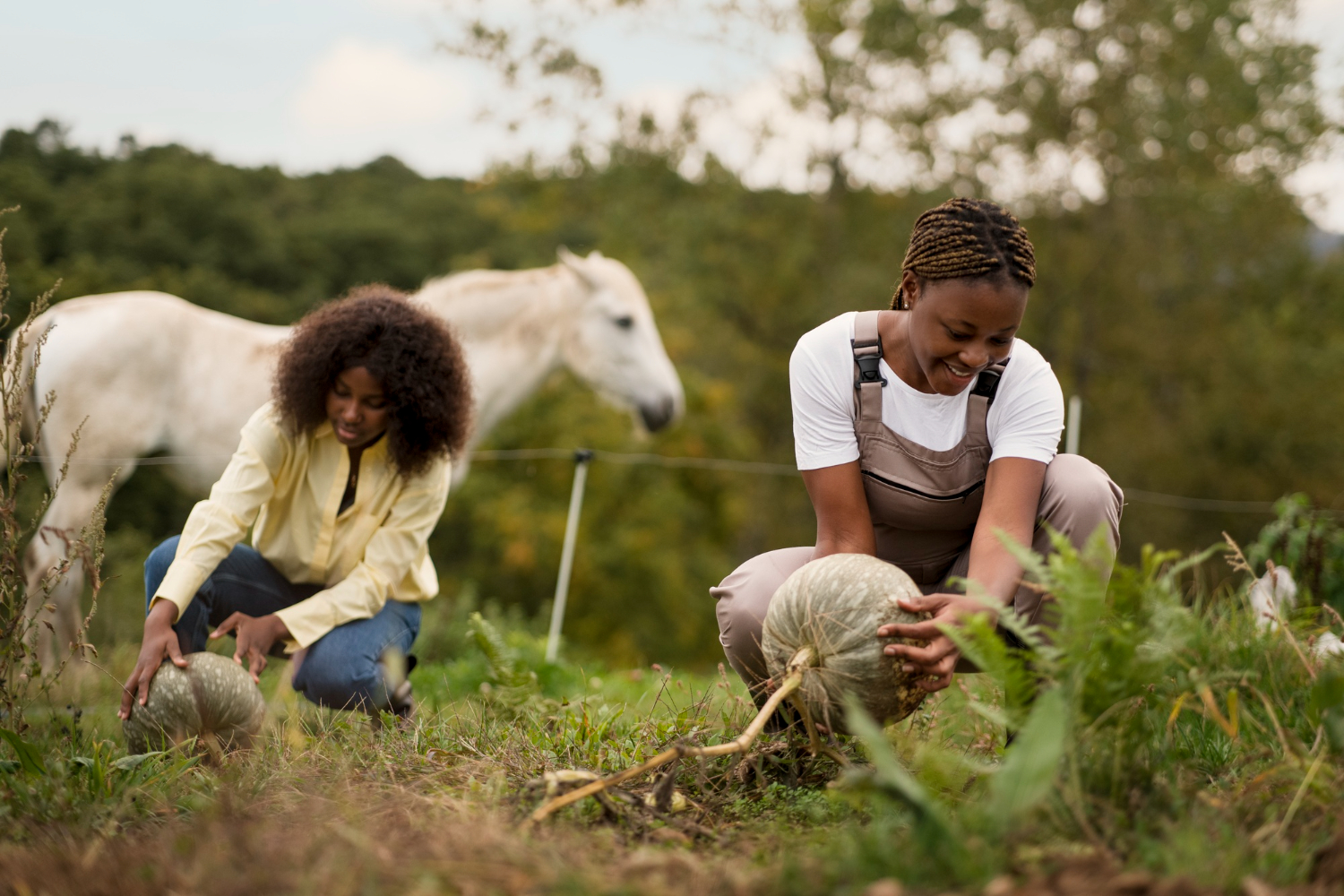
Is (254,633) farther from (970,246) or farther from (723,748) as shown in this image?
(970,246)

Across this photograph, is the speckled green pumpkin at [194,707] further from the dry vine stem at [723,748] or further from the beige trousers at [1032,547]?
the beige trousers at [1032,547]

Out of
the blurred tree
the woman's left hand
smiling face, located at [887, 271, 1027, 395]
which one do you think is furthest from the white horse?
the blurred tree

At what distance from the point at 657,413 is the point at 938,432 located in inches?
196

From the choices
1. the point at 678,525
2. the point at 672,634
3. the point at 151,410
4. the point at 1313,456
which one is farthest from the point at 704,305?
the point at 151,410

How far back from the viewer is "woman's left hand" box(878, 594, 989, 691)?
7.95ft

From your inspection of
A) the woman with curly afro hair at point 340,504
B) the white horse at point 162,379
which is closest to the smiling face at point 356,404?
the woman with curly afro hair at point 340,504

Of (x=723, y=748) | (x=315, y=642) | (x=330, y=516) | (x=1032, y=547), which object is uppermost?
(x=1032, y=547)

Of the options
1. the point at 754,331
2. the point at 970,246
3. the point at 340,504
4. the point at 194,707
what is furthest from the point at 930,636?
the point at 754,331

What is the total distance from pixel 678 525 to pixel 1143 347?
8948 mm

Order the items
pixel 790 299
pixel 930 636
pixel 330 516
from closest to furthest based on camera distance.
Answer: pixel 930 636, pixel 330 516, pixel 790 299

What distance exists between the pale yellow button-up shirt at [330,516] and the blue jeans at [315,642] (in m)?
0.05

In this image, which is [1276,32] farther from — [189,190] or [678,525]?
[189,190]

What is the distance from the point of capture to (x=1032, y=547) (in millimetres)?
3105

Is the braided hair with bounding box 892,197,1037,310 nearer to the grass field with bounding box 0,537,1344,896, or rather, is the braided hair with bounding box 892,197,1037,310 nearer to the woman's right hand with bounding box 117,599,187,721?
the grass field with bounding box 0,537,1344,896
